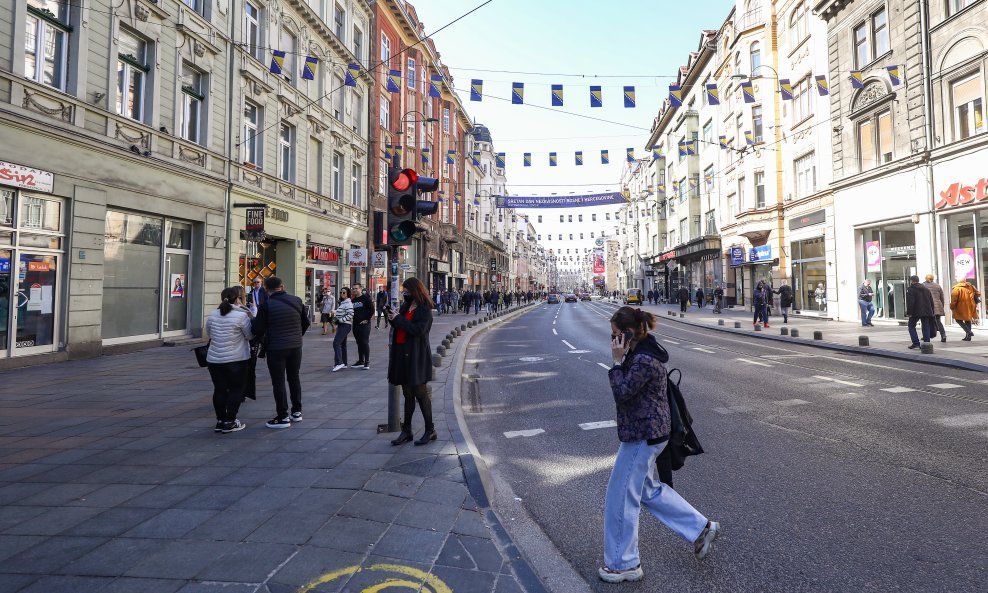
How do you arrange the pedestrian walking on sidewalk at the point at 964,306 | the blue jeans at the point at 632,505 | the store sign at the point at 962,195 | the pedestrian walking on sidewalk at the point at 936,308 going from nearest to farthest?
the blue jeans at the point at 632,505 < the pedestrian walking on sidewalk at the point at 936,308 < the pedestrian walking on sidewalk at the point at 964,306 < the store sign at the point at 962,195

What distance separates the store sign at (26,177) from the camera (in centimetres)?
976

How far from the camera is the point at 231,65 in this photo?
16109 mm

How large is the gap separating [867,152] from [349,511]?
24.0 m

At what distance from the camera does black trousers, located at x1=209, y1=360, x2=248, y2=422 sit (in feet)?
19.1

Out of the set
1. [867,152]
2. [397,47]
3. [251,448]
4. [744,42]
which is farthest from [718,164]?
[251,448]

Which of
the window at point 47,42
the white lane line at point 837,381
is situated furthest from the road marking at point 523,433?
the window at point 47,42

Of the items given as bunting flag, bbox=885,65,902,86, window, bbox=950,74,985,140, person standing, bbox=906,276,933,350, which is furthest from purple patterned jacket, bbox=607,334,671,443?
bunting flag, bbox=885,65,902,86

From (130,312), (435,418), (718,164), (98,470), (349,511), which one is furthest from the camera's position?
(718,164)

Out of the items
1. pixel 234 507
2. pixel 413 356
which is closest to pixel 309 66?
pixel 413 356

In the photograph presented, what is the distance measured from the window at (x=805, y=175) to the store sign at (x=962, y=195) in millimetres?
7978

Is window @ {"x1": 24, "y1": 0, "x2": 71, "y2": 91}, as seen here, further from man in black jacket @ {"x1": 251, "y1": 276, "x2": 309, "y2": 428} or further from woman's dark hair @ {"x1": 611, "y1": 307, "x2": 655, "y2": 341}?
woman's dark hair @ {"x1": 611, "y1": 307, "x2": 655, "y2": 341}

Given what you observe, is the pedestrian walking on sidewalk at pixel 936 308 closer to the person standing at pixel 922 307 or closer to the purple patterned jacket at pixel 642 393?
the person standing at pixel 922 307

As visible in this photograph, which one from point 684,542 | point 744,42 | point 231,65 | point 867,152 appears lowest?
point 684,542

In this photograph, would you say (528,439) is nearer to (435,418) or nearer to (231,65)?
(435,418)
